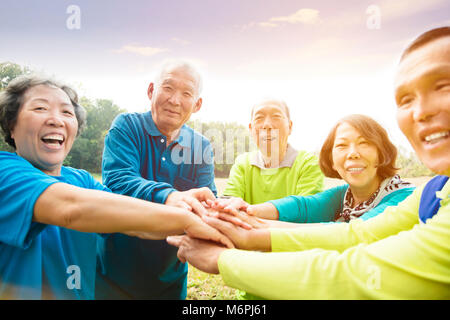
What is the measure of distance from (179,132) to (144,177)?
28 centimetres

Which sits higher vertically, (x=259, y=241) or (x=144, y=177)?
(x=144, y=177)

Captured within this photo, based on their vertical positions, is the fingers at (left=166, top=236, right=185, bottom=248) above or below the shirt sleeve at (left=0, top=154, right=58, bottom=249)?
below

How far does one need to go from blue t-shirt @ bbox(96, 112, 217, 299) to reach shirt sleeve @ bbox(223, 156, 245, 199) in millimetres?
109

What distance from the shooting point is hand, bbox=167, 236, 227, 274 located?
3.19 feet

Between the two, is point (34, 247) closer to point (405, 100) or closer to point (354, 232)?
point (354, 232)

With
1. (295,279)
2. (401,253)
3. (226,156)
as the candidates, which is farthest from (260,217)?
(401,253)

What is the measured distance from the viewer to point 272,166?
4.57ft

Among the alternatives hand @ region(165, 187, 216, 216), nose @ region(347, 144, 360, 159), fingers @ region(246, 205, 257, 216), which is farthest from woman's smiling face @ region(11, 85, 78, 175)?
nose @ region(347, 144, 360, 159)

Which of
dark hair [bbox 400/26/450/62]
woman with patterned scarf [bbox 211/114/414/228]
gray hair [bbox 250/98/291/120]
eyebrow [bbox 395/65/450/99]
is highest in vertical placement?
gray hair [bbox 250/98/291/120]

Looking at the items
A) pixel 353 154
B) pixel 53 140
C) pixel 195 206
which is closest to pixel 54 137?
pixel 53 140

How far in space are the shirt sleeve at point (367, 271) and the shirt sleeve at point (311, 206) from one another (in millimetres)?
447

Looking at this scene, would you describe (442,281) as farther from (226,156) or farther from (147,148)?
(147,148)

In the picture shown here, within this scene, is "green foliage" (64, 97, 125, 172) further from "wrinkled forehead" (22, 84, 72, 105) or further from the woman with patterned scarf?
the woman with patterned scarf

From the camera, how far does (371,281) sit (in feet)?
2.45
